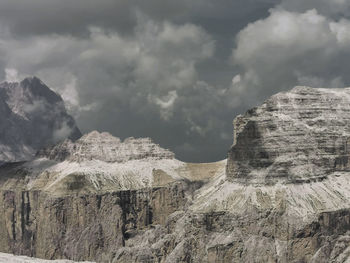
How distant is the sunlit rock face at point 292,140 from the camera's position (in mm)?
183875

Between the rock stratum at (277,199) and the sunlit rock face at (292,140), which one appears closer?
the rock stratum at (277,199)

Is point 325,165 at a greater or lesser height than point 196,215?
greater

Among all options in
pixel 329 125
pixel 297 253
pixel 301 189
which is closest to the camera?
pixel 297 253

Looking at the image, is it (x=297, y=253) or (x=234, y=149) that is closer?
(x=297, y=253)

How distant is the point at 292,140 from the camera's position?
186 metres

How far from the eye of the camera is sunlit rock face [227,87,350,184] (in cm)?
18388

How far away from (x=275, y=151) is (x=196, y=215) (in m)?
40.3

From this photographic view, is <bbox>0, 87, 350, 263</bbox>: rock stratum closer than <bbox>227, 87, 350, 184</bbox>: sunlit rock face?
Yes

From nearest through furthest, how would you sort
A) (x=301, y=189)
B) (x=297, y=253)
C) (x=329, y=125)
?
(x=297, y=253)
(x=301, y=189)
(x=329, y=125)

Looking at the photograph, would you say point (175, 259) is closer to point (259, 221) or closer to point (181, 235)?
point (181, 235)

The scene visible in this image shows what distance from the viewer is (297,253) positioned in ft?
530

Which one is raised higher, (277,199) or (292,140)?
(292,140)

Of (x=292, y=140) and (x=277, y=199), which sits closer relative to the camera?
(x=277, y=199)

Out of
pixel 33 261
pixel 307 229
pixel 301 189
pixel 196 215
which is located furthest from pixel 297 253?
pixel 33 261
